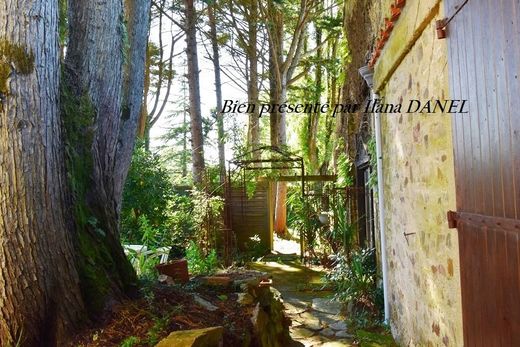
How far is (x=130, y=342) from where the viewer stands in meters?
2.50

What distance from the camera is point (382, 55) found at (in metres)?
4.03

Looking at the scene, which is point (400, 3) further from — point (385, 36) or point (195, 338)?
point (195, 338)

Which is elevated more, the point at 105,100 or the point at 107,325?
the point at 105,100

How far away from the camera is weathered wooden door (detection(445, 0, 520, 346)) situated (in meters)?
1.40

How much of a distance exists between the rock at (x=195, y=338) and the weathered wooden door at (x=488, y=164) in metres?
1.49

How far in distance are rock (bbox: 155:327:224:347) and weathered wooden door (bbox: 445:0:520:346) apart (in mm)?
1486

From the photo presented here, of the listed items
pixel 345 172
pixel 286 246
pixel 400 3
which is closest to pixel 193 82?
pixel 345 172

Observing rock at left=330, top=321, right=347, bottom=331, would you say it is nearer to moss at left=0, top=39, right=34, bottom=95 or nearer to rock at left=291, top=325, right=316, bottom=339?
rock at left=291, top=325, right=316, bottom=339

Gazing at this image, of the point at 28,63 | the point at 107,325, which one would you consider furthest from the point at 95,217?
the point at 28,63

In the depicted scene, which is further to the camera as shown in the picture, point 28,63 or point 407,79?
point 407,79

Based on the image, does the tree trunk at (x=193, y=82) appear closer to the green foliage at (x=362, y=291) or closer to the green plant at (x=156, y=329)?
the green foliage at (x=362, y=291)

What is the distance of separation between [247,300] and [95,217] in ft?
4.84

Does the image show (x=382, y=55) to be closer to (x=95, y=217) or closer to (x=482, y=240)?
(x=482, y=240)

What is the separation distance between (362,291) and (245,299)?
6.96ft
